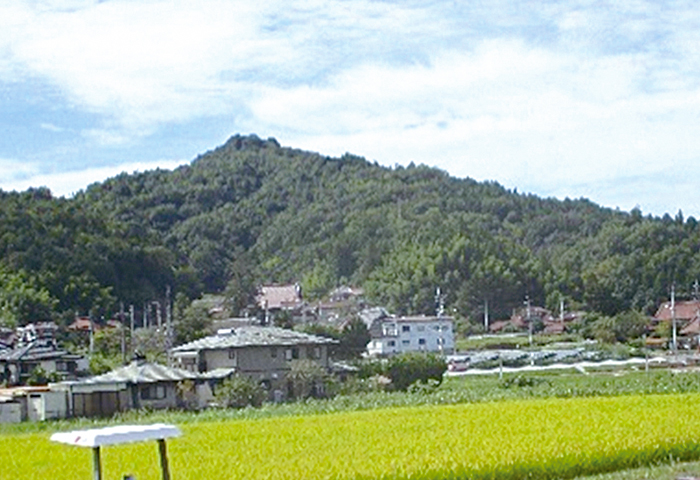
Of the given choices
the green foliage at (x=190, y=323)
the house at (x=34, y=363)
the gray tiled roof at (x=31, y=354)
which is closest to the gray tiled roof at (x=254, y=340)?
the house at (x=34, y=363)

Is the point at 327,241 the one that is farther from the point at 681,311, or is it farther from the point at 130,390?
the point at 130,390

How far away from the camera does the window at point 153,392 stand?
42231 millimetres

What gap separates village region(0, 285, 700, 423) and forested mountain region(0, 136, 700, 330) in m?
4.79

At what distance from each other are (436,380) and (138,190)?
96534 millimetres

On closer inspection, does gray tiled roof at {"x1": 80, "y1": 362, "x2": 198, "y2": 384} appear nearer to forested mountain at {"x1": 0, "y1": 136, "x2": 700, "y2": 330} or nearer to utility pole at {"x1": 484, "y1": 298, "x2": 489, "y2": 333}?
forested mountain at {"x1": 0, "y1": 136, "x2": 700, "y2": 330}

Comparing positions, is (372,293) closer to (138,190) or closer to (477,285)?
(477,285)

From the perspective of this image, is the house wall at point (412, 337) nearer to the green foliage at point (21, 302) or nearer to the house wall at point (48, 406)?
the green foliage at point (21, 302)

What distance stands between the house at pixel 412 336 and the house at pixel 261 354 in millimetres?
26293

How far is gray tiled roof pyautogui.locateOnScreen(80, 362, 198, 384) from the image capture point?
41.2 meters

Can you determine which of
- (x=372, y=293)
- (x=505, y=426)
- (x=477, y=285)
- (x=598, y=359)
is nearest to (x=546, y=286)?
(x=477, y=285)

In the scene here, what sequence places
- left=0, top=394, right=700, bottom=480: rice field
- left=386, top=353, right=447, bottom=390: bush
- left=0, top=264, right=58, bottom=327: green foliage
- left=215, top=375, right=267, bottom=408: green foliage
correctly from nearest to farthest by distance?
left=0, top=394, right=700, bottom=480: rice field < left=215, top=375, right=267, bottom=408: green foliage < left=386, top=353, right=447, bottom=390: bush < left=0, top=264, right=58, bottom=327: green foliage

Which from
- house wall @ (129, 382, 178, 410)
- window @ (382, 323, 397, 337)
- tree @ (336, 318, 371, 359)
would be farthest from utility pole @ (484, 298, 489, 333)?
house wall @ (129, 382, 178, 410)

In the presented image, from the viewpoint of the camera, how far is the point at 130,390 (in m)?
41.7

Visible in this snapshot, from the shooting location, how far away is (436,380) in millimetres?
49250
